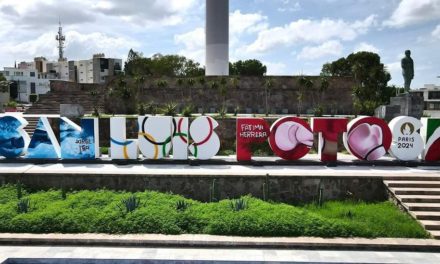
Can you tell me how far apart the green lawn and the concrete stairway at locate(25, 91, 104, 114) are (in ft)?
117

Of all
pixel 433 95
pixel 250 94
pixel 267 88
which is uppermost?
pixel 433 95

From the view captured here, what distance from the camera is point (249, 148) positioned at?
2188 centimetres

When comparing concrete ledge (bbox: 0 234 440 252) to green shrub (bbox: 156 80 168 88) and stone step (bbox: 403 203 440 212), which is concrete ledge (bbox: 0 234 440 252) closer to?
stone step (bbox: 403 203 440 212)

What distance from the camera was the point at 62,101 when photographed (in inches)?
2058

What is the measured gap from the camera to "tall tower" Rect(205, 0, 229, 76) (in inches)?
2388

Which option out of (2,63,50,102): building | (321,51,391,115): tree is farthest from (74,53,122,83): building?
(321,51,391,115): tree

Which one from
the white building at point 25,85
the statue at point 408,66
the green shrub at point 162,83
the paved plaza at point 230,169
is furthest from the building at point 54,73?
the statue at point 408,66

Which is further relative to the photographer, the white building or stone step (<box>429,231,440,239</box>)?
the white building

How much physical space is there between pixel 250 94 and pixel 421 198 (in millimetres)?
39885

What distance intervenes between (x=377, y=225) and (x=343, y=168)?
6.61 meters

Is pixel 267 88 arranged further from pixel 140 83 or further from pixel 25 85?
pixel 25 85

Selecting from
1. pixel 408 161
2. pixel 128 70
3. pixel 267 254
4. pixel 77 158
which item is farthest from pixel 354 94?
pixel 128 70

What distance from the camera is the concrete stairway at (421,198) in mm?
14981

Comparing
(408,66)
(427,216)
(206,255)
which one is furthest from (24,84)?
(427,216)
